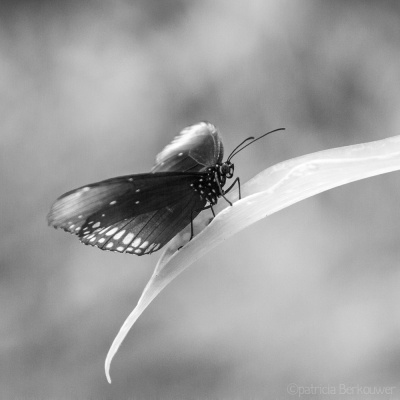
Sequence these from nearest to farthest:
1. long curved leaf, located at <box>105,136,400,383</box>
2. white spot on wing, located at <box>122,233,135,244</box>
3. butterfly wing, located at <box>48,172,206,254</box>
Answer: long curved leaf, located at <box>105,136,400,383</box> → butterfly wing, located at <box>48,172,206,254</box> → white spot on wing, located at <box>122,233,135,244</box>

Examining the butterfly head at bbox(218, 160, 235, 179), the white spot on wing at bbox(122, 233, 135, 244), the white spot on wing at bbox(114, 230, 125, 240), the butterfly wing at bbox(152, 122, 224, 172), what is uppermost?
the butterfly wing at bbox(152, 122, 224, 172)

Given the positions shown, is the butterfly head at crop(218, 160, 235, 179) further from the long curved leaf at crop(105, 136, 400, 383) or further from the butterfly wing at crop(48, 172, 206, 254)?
the long curved leaf at crop(105, 136, 400, 383)

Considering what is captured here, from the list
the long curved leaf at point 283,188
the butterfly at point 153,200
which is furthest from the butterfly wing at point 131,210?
the long curved leaf at point 283,188

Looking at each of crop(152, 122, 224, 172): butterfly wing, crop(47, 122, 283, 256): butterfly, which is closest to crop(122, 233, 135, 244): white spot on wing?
crop(47, 122, 283, 256): butterfly

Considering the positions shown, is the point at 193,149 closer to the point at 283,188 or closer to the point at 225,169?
the point at 225,169

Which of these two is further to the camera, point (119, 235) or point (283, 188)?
point (119, 235)

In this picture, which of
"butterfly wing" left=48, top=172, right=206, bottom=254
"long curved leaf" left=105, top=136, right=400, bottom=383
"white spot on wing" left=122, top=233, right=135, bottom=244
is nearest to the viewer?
"long curved leaf" left=105, top=136, right=400, bottom=383

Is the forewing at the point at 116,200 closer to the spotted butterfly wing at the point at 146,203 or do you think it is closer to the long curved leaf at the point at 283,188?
the spotted butterfly wing at the point at 146,203

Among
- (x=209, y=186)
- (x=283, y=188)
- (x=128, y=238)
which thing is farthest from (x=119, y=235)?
(x=283, y=188)

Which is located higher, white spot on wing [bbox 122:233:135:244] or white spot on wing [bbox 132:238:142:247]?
white spot on wing [bbox 122:233:135:244]
